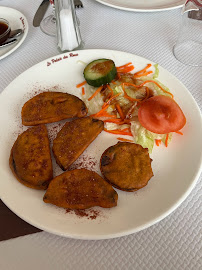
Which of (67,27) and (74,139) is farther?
(67,27)

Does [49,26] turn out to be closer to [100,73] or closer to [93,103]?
[100,73]

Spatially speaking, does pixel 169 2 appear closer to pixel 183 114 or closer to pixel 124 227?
pixel 183 114

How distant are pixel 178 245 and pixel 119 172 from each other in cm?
39

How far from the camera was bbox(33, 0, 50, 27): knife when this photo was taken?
2195 millimetres

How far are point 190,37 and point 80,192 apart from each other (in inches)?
59.8

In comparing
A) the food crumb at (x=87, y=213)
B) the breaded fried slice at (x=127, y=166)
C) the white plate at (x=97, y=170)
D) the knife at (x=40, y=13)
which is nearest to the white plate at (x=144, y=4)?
the knife at (x=40, y=13)

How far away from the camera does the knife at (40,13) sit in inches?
86.4

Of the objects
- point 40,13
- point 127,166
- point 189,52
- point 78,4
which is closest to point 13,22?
point 40,13

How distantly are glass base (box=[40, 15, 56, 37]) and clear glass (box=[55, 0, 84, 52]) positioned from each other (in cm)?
24

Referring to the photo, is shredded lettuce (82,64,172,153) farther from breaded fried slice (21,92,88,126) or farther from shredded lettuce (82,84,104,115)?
breaded fried slice (21,92,88,126)

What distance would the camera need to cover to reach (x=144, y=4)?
7.16 feet

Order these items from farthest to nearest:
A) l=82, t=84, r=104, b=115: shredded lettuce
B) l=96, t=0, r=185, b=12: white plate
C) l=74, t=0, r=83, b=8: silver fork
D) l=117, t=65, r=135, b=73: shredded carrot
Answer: l=74, t=0, r=83, b=8: silver fork, l=96, t=0, r=185, b=12: white plate, l=117, t=65, r=135, b=73: shredded carrot, l=82, t=84, r=104, b=115: shredded lettuce

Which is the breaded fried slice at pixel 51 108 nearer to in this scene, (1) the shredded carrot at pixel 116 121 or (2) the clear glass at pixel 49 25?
(1) the shredded carrot at pixel 116 121

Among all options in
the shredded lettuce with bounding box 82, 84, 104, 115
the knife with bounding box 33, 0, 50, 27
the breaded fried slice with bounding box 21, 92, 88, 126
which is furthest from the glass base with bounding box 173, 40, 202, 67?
the knife with bounding box 33, 0, 50, 27
